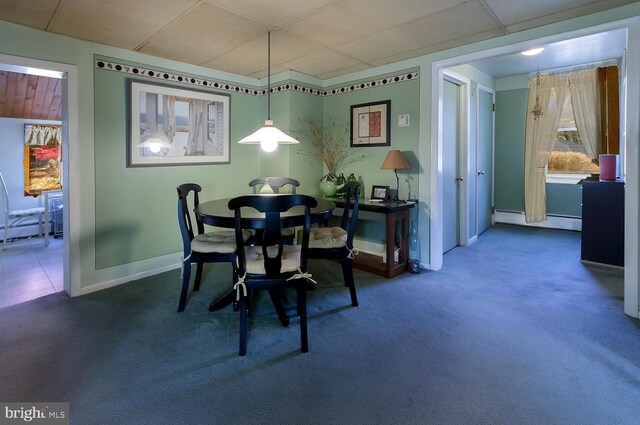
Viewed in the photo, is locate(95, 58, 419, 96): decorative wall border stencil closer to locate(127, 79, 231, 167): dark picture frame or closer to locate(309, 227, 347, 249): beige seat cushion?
locate(127, 79, 231, 167): dark picture frame

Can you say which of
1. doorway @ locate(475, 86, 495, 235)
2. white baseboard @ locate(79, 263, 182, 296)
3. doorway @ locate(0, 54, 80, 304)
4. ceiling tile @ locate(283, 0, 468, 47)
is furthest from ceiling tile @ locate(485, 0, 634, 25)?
white baseboard @ locate(79, 263, 182, 296)

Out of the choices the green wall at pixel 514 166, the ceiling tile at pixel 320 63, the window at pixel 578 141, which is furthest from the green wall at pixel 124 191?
the window at pixel 578 141

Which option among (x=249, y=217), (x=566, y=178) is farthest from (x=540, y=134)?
(x=249, y=217)

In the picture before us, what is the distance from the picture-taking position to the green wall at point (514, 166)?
5434mm

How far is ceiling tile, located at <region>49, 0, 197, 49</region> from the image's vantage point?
229cm

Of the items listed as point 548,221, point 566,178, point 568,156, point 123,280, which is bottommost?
point 123,280

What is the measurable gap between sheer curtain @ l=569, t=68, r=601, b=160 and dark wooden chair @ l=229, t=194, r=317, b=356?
4.80 m

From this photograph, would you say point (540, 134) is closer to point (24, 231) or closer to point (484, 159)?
point (484, 159)

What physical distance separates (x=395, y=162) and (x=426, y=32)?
3.82 feet

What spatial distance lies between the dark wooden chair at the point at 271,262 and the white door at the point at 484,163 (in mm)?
3846

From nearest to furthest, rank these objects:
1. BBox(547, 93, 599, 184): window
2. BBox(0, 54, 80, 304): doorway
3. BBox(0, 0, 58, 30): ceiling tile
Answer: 1. BBox(0, 0, 58, 30): ceiling tile
2. BBox(0, 54, 80, 304): doorway
3. BBox(547, 93, 599, 184): window

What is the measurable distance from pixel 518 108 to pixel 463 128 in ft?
6.08

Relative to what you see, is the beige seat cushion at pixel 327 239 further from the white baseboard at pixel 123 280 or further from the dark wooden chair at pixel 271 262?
the white baseboard at pixel 123 280

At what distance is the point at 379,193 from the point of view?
3.89m
